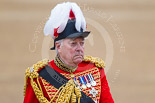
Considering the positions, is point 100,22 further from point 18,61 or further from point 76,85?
point 76,85

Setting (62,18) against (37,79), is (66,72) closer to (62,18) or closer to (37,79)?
(37,79)

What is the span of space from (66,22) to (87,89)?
1.69ft

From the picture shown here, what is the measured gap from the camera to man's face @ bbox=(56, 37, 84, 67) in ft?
10.8

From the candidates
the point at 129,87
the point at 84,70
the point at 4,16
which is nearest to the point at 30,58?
the point at 4,16

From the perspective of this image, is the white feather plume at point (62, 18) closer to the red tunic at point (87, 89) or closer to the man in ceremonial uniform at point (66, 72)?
the man in ceremonial uniform at point (66, 72)

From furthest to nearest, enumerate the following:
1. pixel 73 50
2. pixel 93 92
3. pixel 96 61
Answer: pixel 96 61, pixel 93 92, pixel 73 50

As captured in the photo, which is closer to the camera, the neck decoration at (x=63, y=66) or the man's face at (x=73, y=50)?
the man's face at (x=73, y=50)

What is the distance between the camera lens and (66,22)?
3330 millimetres

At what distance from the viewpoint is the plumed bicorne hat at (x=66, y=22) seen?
3.33 metres

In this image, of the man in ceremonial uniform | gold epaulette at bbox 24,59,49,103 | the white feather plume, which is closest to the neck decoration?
the man in ceremonial uniform

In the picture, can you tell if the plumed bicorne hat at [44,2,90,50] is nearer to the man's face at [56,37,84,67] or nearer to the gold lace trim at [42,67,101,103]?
the man's face at [56,37,84,67]

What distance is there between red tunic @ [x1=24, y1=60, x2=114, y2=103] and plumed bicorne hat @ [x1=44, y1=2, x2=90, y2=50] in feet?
0.93

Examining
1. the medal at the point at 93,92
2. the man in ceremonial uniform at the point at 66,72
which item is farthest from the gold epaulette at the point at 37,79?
the medal at the point at 93,92

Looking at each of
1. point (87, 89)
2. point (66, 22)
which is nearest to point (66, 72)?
point (87, 89)
